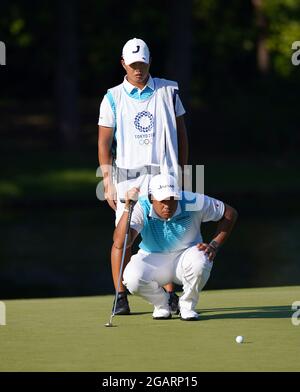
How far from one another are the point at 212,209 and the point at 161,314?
0.81 meters

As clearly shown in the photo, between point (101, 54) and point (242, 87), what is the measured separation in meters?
4.82

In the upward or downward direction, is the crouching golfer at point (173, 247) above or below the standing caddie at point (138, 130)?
below

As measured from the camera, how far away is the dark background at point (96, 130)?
73.2 ft

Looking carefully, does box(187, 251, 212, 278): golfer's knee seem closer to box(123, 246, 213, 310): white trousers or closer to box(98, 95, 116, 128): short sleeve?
box(123, 246, 213, 310): white trousers

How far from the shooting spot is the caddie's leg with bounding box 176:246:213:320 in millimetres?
8711

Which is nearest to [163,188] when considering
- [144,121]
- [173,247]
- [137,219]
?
[137,219]

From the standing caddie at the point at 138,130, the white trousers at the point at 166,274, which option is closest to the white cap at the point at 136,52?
the standing caddie at the point at 138,130

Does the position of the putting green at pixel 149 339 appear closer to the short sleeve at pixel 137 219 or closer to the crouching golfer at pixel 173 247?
the crouching golfer at pixel 173 247

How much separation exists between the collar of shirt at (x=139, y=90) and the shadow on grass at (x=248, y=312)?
5.27 ft

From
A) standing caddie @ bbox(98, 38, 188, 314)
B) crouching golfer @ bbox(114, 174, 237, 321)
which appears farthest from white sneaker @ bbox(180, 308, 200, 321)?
standing caddie @ bbox(98, 38, 188, 314)

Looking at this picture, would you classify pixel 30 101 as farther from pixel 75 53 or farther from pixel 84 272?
pixel 84 272

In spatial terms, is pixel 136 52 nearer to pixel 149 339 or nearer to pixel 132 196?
pixel 132 196

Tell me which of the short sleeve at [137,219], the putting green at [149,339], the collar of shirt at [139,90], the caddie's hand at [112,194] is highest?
the collar of shirt at [139,90]

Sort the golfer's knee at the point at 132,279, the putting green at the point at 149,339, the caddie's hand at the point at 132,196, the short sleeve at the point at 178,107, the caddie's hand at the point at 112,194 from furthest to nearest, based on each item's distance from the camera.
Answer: the caddie's hand at the point at 112,194 < the short sleeve at the point at 178,107 < the caddie's hand at the point at 132,196 < the golfer's knee at the point at 132,279 < the putting green at the point at 149,339
